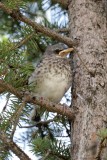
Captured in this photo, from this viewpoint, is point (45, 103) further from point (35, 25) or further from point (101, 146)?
point (101, 146)

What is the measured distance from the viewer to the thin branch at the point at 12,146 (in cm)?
227

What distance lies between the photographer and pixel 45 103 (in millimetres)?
2539

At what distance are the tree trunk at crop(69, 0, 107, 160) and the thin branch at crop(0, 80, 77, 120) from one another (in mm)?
51

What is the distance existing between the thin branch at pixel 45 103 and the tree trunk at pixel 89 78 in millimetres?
51

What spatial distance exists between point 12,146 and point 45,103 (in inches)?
13.6

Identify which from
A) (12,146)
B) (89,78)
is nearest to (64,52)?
(89,78)

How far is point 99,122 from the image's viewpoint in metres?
2.54

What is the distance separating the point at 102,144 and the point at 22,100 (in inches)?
21.5

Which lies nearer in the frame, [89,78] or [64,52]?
[89,78]

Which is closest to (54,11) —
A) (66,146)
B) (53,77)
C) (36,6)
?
(36,6)

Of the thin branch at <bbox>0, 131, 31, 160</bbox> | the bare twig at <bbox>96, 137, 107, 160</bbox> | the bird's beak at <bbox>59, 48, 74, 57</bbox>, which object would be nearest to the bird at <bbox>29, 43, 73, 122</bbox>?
the bird's beak at <bbox>59, 48, 74, 57</bbox>

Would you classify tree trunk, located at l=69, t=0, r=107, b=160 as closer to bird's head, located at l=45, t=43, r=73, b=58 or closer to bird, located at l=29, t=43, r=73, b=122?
bird, located at l=29, t=43, r=73, b=122

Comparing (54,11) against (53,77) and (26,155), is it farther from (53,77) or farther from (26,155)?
(26,155)

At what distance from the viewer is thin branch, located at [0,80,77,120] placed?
2326mm
